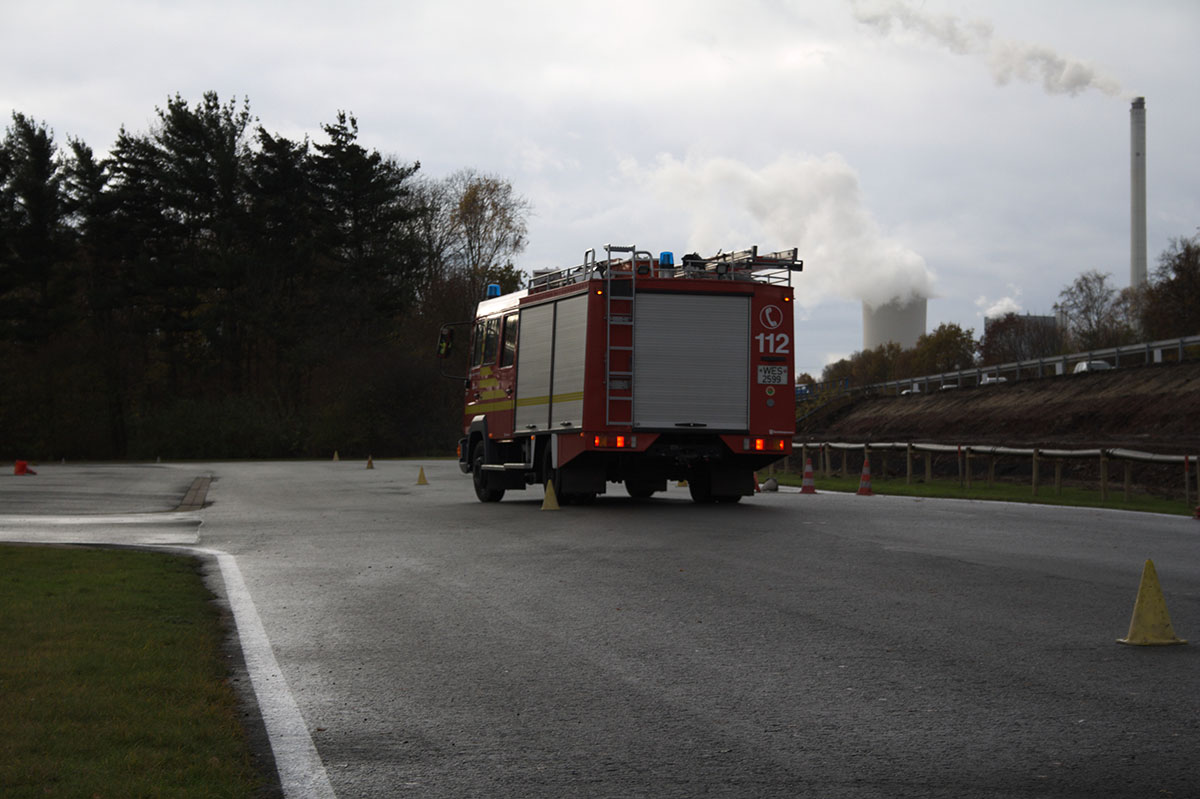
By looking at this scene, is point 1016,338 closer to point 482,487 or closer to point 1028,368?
point 1028,368

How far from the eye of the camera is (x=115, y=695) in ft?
19.6

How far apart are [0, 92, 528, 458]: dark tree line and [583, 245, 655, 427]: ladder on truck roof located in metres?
46.5

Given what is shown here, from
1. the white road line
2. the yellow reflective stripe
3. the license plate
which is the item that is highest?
the license plate

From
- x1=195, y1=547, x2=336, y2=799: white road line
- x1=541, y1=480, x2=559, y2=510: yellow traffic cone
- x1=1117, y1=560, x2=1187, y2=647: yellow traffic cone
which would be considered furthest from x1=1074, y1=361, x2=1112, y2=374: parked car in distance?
x1=195, y1=547, x2=336, y2=799: white road line

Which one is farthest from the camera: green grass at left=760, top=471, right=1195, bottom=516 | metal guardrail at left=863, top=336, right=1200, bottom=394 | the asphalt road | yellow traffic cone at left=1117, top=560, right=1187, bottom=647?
metal guardrail at left=863, top=336, right=1200, bottom=394

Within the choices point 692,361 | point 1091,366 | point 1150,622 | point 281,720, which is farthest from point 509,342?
point 1091,366

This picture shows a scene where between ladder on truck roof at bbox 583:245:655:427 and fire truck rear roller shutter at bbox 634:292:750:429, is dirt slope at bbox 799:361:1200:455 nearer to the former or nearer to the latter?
fire truck rear roller shutter at bbox 634:292:750:429

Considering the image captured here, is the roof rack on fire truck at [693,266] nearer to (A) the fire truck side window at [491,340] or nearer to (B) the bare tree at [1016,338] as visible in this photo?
(A) the fire truck side window at [491,340]

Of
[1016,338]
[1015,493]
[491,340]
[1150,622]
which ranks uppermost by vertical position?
[1016,338]

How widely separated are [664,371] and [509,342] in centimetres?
346

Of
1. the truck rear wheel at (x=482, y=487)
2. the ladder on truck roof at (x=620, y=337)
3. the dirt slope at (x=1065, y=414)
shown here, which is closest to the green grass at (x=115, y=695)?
the ladder on truck roof at (x=620, y=337)

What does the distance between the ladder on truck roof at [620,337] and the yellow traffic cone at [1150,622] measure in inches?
431

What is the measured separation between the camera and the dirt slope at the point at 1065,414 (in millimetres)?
34812

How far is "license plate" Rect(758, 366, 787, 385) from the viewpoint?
18.7 meters
